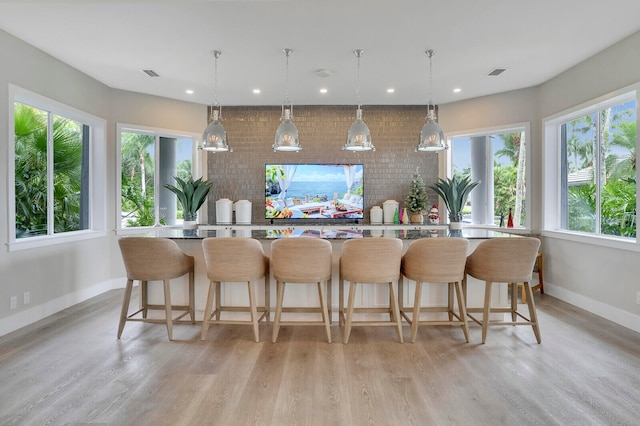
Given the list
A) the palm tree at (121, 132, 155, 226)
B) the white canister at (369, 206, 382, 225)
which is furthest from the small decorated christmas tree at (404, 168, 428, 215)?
the palm tree at (121, 132, 155, 226)

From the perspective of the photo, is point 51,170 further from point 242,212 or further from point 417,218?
point 417,218

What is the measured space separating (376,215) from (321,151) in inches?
54.4

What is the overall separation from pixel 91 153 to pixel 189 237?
2696 millimetres

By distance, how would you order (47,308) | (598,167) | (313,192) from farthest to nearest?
1. (313,192)
2. (598,167)
3. (47,308)

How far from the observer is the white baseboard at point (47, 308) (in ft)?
11.3

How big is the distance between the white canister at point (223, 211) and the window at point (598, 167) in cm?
457

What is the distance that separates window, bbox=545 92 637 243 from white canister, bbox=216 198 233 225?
15.0 ft

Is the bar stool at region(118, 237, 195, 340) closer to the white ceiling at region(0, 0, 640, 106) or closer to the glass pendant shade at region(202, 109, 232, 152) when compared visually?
the glass pendant shade at region(202, 109, 232, 152)

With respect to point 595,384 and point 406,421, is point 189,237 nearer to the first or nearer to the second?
point 406,421

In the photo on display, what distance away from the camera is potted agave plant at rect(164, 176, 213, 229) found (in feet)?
18.3

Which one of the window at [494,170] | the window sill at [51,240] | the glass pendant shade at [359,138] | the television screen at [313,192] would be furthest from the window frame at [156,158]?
the window at [494,170]

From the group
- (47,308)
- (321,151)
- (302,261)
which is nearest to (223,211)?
(321,151)

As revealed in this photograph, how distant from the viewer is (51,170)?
421 cm

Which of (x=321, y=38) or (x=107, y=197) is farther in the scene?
(x=107, y=197)
